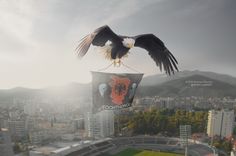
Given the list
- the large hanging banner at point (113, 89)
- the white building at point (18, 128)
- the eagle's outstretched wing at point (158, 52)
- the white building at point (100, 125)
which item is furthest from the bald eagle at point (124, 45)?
the white building at point (18, 128)

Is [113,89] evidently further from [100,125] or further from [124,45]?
[100,125]

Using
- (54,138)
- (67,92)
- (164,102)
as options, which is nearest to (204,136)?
(54,138)

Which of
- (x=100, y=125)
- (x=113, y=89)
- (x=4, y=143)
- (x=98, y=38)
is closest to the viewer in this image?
(x=98, y=38)

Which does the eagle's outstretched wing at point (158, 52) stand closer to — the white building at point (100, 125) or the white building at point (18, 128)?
the white building at point (100, 125)

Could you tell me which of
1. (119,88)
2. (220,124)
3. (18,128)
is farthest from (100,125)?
(119,88)

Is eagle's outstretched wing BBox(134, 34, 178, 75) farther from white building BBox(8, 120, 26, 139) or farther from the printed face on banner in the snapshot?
white building BBox(8, 120, 26, 139)
